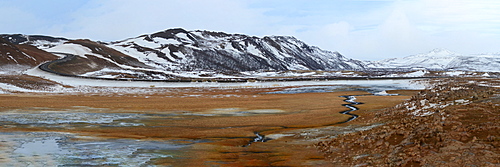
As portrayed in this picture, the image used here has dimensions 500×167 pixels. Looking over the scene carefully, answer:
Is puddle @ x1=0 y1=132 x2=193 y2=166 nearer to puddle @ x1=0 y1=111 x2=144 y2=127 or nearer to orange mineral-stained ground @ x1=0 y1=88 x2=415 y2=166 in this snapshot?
orange mineral-stained ground @ x1=0 y1=88 x2=415 y2=166

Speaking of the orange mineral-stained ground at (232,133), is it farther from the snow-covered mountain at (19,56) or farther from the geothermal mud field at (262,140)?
the snow-covered mountain at (19,56)

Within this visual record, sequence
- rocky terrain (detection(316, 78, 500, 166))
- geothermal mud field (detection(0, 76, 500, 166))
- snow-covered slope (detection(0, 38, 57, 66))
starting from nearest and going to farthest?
1. rocky terrain (detection(316, 78, 500, 166))
2. geothermal mud field (detection(0, 76, 500, 166))
3. snow-covered slope (detection(0, 38, 57, 66))

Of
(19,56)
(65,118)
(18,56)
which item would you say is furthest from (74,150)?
(19,56)

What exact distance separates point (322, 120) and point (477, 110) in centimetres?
1127

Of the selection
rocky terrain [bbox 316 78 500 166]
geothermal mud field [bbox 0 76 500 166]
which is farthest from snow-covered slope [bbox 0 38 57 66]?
rocky terrain [bbox 316 78 500 166]

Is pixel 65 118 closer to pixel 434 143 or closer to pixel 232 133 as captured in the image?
pixel 232 133

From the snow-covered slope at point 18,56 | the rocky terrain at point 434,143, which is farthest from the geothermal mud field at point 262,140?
the snow-covered slope at point 18,56

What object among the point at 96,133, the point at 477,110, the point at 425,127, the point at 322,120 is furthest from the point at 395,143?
the point at 96,133

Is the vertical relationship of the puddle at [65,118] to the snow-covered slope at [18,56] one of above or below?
below

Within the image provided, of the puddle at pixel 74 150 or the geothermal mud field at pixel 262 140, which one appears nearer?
the geothermal mud field at pixel 262 140

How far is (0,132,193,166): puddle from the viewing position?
14.9 m

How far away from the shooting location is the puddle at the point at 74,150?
1488cm

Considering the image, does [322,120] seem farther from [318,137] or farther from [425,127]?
[425,127]

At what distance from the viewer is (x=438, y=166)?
1209 centimetres
